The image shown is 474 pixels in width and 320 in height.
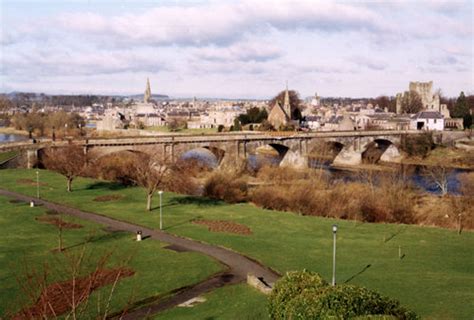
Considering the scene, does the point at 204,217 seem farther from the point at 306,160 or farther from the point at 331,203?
the point at 306,160

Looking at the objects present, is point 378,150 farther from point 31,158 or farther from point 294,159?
point 31,158

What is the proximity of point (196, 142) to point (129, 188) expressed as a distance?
23884mm

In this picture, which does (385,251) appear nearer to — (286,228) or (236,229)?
(286,228)

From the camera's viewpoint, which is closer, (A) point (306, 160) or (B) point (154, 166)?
(B) point (154, 166)

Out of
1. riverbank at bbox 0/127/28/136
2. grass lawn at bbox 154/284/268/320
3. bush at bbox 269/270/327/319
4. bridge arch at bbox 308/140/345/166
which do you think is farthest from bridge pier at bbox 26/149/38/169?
riverbank at bbox 0/127/28/136

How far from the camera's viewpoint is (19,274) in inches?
992

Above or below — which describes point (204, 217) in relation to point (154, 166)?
below

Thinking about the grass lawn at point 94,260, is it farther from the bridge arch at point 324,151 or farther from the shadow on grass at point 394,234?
the bridge arch at point 324,151

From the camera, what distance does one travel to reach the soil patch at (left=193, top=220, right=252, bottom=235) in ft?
116

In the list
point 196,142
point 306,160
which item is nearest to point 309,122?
point 306,160

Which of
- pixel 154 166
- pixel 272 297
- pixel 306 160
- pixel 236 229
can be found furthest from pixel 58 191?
pixel 306 160

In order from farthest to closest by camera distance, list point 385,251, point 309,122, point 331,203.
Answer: point 309,122
point 331,203
point 385,251

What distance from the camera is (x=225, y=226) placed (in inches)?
1436

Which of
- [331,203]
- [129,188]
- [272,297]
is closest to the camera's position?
[272,297]
